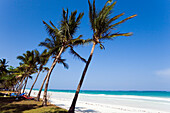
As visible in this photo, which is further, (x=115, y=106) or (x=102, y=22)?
(x=115, y=106)

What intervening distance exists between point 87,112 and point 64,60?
6031 mm

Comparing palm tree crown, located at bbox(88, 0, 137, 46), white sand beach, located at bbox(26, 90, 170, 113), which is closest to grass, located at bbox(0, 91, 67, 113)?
white sand beach, located at bbox(26, 90, 170, 113)

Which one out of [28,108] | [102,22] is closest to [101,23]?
[102,22]

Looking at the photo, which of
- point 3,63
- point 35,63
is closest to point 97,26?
point 35,63

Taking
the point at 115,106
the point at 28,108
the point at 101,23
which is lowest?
the point at 115,106

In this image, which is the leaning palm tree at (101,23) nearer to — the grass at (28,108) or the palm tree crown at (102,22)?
the palm tree crown at (102,22)

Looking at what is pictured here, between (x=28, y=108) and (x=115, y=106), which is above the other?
(x=28, y=108)

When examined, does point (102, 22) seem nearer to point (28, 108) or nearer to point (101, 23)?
point (101, 23)

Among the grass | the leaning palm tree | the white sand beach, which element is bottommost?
the white sand beach

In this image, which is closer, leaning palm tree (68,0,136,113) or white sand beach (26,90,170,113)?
leaning palm tree (68,0,136,113)

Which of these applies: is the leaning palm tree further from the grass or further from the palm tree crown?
the grass

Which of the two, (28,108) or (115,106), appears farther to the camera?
(115,106)

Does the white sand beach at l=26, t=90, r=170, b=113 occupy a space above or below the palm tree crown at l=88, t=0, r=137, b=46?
below

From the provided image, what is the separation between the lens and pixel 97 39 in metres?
7.14
